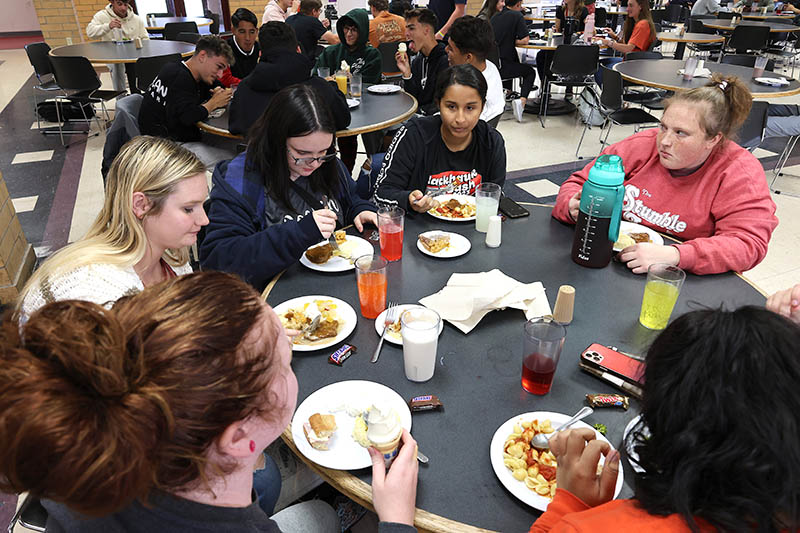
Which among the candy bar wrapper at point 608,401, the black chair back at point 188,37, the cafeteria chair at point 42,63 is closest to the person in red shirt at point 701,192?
the candy bar wrapper at point 608,401

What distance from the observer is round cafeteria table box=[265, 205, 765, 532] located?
38.0 inches

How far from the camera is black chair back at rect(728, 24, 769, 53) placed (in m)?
7.41

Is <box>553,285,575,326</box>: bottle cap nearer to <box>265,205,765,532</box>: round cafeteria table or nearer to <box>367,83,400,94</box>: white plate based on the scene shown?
<box>265,205,765,532</box>: round cafeteria table

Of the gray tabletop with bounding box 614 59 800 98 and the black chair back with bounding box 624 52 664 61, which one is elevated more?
the black chair back with bounding box 624 52 664 61

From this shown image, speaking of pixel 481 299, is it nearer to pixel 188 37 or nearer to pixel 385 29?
pixel 385 29

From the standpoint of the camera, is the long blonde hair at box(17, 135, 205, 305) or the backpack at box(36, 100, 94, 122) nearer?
the long blonde hair at box(17, 135, 205, 305)

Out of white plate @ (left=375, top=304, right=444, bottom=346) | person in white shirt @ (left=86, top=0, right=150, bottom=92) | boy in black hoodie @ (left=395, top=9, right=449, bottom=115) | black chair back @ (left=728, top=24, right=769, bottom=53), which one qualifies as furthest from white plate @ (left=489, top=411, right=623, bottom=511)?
black chair back @ (left=728, top=24, right=769, bottom=53)

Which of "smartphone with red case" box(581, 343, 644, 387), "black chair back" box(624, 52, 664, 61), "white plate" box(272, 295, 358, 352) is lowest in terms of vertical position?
"white plate" box(272, 295, 358, 352)

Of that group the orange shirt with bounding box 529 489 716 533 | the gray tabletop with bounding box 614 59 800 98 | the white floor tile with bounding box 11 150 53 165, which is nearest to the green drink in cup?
the orange shirt with bounding box 529 489 716 533

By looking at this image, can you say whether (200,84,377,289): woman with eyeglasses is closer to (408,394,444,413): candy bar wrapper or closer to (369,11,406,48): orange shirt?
(408,394,444,413): candy bar wrapper

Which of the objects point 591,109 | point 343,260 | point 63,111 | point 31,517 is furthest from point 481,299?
point 63,111

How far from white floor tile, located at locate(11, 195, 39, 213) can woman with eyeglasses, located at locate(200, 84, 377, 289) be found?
3.13 m

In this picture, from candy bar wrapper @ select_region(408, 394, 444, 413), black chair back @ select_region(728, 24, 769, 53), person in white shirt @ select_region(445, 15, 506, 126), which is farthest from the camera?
black chair back @ select_region(728, 24, 769, 53)

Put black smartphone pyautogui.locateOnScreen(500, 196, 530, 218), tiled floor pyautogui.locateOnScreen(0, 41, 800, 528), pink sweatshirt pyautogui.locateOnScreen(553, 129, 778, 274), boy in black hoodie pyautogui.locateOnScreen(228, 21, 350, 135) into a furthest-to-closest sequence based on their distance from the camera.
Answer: tiled floor pyautogui.locateOnScreen(0, 41, 800, 528) → boy in black hoodie pyautogui.locateOnScreen(228, 21, 350, 135) → black smartphone pyautogui.locateOnScreen(500, 196, 530, 218) → pink sweatshirt pyautogui.locateOnScreen(553, 129, 778, 274)
